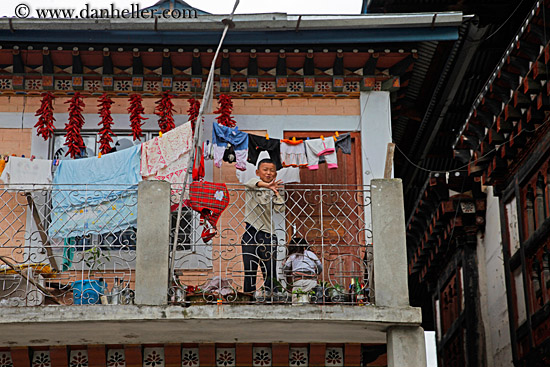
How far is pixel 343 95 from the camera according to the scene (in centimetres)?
1494

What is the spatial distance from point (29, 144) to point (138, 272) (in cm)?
409

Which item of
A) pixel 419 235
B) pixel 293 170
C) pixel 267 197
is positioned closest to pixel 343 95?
pixel 293 170

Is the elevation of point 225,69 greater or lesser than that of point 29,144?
greater

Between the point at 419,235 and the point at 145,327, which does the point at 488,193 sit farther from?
the point at 145,327

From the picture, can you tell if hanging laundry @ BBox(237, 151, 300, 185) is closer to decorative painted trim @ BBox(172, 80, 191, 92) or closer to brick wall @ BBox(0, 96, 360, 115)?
brick wall @ BBox(0, 96, 360, 115)

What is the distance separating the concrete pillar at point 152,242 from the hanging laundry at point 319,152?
276cm

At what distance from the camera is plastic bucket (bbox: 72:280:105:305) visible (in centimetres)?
1197

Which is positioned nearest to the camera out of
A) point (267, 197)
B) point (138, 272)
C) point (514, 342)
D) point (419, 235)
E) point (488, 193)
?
point (138, 272)

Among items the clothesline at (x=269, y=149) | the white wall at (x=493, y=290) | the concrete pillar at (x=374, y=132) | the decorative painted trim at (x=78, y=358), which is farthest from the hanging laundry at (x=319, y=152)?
the white wall at (x=493, y=290)

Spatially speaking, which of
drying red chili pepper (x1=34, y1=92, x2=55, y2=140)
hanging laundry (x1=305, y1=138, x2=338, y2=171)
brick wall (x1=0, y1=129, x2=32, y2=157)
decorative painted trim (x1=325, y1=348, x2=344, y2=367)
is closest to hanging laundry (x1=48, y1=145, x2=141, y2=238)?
drying red chili pepper (x1=34, y1=92, x2=55, y2=140)

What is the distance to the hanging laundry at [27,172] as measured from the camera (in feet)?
45.2

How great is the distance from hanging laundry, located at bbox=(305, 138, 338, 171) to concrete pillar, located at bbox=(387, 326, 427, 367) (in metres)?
3.11

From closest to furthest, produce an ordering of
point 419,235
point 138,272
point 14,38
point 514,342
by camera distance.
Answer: point 138,272 < point 14,38 < point 514,342 < point 419,235

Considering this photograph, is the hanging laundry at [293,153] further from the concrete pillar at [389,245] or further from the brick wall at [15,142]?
the brick wall at [15,142]
